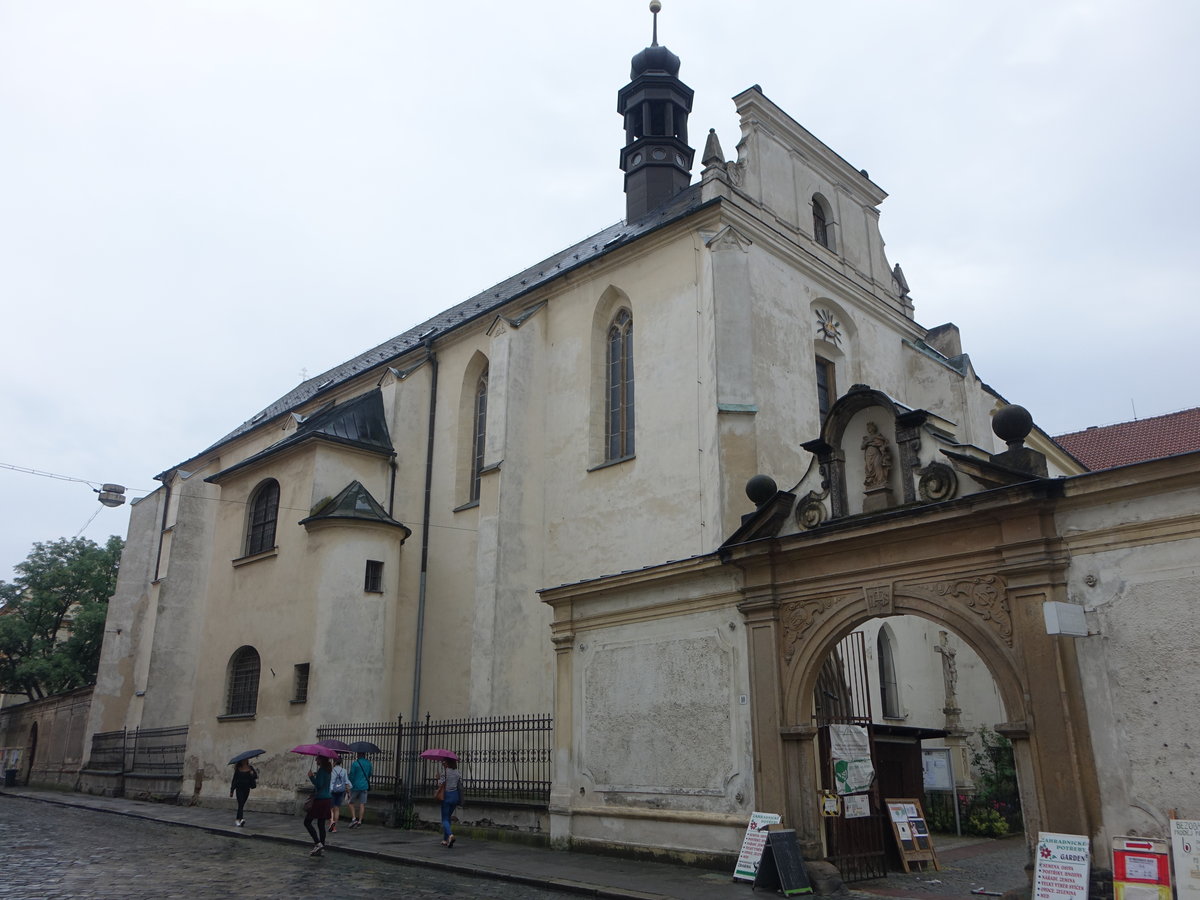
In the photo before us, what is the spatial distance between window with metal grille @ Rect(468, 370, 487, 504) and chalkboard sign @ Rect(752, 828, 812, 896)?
1444 cm

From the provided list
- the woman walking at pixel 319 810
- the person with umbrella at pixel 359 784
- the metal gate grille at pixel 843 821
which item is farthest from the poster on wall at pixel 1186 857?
the person with umbrella at pixel 359 784

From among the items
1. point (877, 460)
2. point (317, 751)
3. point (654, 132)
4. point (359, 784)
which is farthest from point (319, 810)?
point (654, 132)

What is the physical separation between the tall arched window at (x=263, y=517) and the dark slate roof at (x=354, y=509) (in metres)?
2.36

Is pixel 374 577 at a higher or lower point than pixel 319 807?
higher

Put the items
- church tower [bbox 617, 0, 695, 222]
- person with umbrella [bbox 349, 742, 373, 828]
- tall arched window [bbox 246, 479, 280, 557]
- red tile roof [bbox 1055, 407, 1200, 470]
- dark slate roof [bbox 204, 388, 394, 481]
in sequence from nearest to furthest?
person with umbrella [bbox 349, 742, 373, 828] < dark slate roof [bbox 204, 388, 394, 481] < tall arched window [bbox 246, 479, 280, 557] < church tower [bbox 617, 0, 695, 222] < red tile roof [bbox 1055, 407, 1200, 470]

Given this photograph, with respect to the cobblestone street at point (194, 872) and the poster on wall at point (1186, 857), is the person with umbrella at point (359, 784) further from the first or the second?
the poster on wall at point (1186, 857)

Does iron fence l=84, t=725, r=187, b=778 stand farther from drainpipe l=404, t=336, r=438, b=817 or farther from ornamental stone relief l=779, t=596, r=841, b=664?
ornamental stone relief l=779, t=596, r=841, b=664

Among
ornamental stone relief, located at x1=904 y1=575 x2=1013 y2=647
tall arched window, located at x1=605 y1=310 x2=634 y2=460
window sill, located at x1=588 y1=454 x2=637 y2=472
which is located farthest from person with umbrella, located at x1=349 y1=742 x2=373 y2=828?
ornamental stone relief, located at x1=904 y1=575 x2=1013 y2=647

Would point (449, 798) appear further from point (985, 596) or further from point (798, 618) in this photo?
point (985, 596)

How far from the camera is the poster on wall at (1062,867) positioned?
8.49 meters

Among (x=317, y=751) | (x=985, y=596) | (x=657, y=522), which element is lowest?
(x=317, y=751)

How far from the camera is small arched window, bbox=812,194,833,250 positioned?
23328 millimetres

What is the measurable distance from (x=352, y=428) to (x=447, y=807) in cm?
1200

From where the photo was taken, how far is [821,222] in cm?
2355
